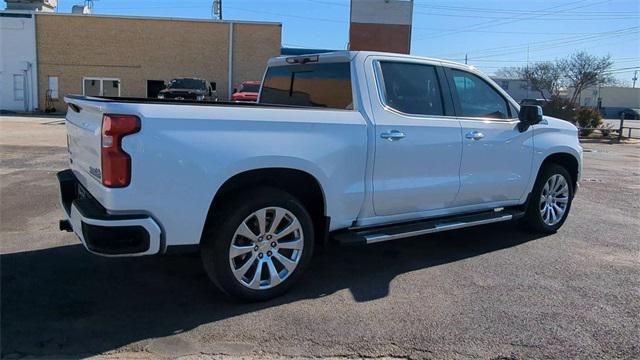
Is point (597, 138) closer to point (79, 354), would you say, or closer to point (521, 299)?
point (521, 299)

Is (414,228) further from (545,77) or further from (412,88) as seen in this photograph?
(545,77)

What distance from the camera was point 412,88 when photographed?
523cm

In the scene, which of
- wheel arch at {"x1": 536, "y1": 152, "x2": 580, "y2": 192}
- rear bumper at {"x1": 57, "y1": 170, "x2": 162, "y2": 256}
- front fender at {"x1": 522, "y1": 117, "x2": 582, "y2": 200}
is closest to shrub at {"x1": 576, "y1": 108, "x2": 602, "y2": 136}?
wheel arch at {"x1": 536, "y1": 152, "x2": 580, "y2": 192}

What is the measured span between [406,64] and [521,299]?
7.63 feet

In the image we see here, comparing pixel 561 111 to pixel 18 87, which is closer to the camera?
pixel 561 111

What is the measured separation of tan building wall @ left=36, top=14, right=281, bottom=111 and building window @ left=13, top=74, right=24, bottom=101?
1029 millimetres

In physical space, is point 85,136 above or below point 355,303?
above

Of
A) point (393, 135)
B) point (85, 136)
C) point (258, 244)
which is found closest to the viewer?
point (85, 136)

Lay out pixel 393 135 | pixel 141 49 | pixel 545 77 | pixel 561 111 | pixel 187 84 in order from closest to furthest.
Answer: pixel 393 135 < pixel 187 84 < pixel 561 111 < pixel 141 49 < pixel 545 77

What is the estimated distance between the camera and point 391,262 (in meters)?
5.54

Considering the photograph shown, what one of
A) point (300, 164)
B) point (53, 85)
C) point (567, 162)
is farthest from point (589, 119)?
point (53, 85)

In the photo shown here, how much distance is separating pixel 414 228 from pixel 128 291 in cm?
252

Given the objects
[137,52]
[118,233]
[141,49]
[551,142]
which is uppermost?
[141,49]

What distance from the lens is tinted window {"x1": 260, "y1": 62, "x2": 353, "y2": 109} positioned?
4998mm
